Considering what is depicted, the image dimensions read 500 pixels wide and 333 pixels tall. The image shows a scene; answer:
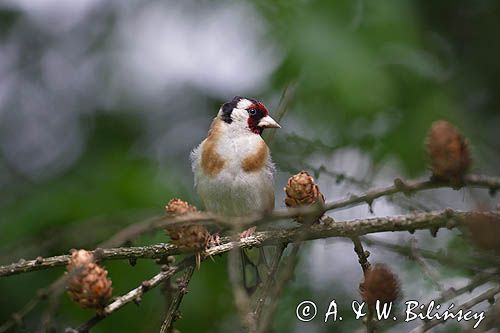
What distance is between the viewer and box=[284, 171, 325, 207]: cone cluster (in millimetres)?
2279

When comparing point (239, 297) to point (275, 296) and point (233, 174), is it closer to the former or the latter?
point (275, 296)

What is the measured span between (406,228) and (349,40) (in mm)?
1427

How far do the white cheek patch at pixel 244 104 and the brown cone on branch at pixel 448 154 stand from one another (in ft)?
9.43

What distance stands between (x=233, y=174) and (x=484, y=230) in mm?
2485

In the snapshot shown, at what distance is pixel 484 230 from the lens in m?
1.81

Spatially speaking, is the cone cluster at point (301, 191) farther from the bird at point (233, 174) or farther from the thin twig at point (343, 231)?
the bird at point (233, 174)

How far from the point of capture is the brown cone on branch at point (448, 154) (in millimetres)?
1809

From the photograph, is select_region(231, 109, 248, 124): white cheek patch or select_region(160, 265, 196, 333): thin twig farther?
select_region(231, 109, 248, 124): white cheek patch

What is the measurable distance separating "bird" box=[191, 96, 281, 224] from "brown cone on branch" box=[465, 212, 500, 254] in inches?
89.0

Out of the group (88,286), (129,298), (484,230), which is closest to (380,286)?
(484,230)

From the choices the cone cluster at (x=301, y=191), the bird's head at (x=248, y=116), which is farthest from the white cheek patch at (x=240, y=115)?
the cone cluster at (x=301, y=191)

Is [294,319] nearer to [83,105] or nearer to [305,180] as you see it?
[305,180]

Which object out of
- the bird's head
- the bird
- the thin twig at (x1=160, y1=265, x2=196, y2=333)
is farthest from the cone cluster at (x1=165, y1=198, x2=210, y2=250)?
the bird's head

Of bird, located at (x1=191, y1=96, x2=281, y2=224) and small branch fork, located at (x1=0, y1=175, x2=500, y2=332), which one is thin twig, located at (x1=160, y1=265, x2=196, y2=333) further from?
bird, located at (x1=191, y1=96, x2=281, y2=224)
